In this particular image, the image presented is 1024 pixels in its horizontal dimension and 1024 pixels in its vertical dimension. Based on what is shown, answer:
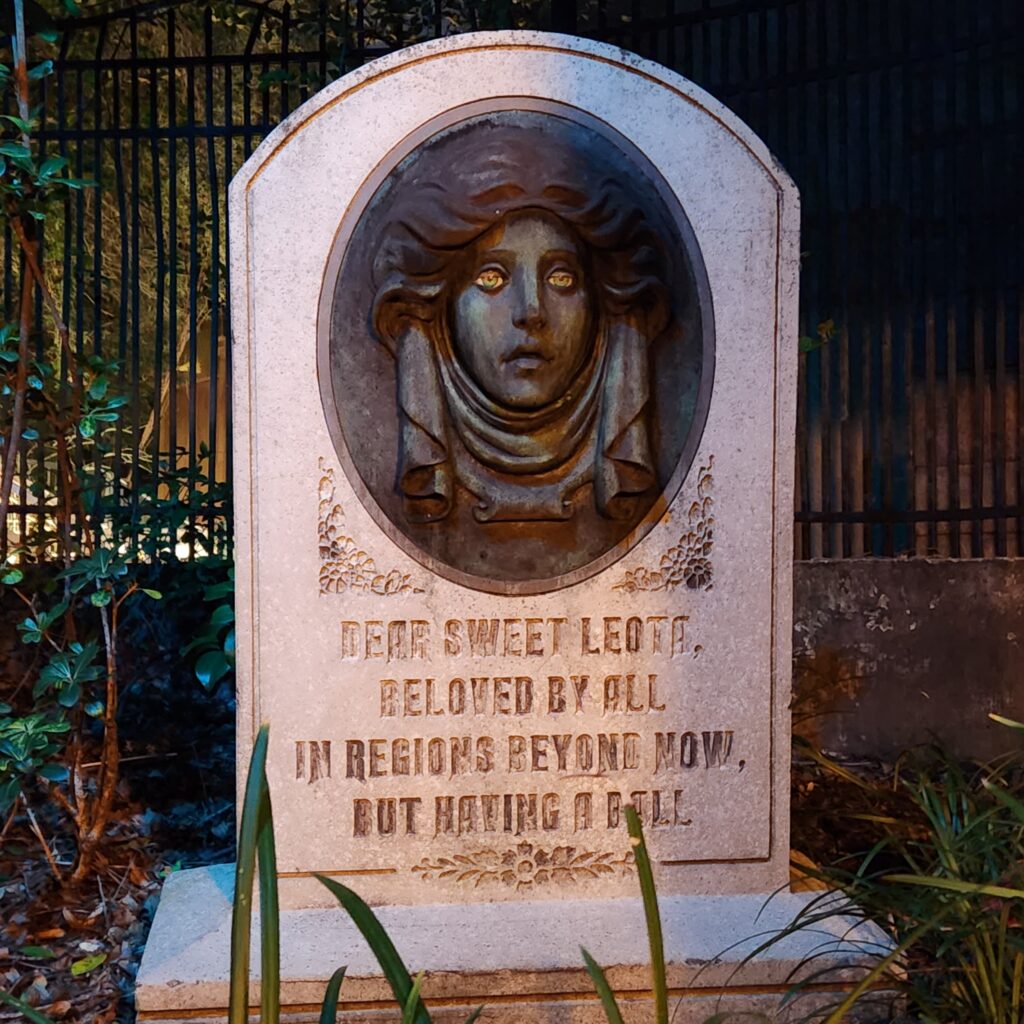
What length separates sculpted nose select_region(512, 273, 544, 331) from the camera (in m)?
2.54

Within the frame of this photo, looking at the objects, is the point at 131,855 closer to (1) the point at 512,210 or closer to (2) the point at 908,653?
(1) the point at 512,210

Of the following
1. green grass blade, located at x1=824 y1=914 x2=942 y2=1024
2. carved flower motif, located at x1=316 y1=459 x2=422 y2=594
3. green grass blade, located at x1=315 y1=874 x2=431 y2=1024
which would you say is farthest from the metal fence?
green grass blade, located at x1=315 y1=874 x2=431 y2=1024

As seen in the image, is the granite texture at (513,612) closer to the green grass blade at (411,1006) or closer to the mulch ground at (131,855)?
the mulch ground at (131,855)

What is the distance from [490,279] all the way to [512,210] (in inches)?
6.8

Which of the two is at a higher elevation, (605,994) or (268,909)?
(268,909)

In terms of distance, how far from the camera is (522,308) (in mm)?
2545

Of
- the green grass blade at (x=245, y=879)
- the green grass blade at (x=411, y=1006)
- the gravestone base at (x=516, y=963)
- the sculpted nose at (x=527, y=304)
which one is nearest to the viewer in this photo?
the green grass blade at (x=245, y=879)

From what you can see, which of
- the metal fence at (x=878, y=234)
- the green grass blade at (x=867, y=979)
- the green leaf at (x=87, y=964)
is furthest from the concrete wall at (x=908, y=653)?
the green leaf at (x=87, y=964)

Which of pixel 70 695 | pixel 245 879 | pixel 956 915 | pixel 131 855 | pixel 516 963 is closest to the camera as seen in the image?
pixel 245 879

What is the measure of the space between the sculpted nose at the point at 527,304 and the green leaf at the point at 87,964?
6.26 feet

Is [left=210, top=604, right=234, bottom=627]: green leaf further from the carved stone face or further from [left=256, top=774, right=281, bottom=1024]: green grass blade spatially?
[left=256, top=774, right=281, bottom=1024]: green grass blade

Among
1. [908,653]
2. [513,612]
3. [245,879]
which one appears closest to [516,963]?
[513,612]

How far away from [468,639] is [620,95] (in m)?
1.41

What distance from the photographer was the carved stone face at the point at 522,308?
2.56 m
